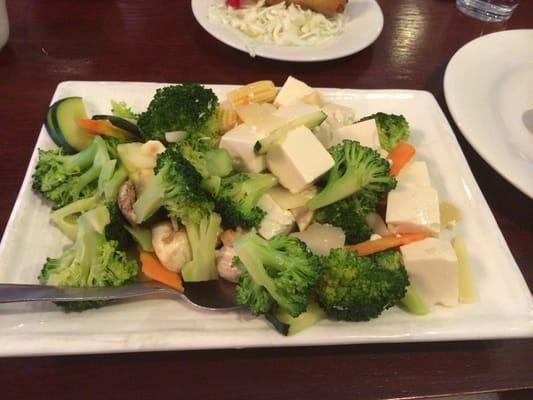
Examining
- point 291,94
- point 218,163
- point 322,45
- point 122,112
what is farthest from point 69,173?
point 322,45

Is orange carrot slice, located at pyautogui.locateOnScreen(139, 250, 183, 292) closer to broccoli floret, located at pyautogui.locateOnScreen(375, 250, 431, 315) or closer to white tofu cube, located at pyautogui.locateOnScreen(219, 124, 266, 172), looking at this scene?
white tofu cube, located at pyautogui.locateOnScreen(219, 124, 266, 172)

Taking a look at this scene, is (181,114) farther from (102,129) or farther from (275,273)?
(275,273)

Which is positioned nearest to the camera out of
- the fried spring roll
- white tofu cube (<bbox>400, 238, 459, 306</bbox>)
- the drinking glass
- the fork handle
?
the fork handle

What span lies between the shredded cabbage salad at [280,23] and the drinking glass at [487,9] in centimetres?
67

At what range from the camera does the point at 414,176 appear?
1.26m

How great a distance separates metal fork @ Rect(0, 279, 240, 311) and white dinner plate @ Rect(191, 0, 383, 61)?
3.24 ft

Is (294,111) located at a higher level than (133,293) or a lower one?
higher

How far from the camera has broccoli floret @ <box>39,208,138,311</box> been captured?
3.42 feet

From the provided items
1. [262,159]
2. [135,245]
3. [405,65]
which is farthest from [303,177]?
[405,65]

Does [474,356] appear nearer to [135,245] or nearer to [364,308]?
[364,308]

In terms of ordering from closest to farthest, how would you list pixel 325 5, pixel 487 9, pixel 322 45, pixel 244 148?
pixel 244 148 → pixel 322 45 → pixel 325 5 → pixel 487 9

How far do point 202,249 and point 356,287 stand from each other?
331 mm

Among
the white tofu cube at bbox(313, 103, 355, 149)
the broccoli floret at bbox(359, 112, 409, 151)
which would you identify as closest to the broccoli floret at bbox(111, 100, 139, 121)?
the white tofu cube at bbox(313, 103, 355, 149)

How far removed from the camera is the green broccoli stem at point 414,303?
107 cm
